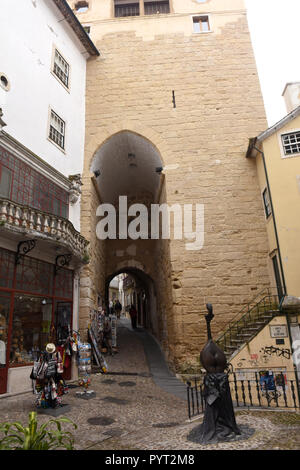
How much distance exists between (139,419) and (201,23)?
58.2 ft

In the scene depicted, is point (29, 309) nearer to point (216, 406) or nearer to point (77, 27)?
point (216, 406)

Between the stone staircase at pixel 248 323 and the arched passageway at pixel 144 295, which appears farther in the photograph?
the arched passageway at pixel 144 295

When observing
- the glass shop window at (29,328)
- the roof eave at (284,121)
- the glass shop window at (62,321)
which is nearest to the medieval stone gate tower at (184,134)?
the glass shop window at (62,321)

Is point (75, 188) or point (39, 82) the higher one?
point (39, 82)

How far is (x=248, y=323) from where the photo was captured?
11008 millimetres

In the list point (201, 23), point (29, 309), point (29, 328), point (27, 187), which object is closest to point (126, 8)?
point (201, 23)

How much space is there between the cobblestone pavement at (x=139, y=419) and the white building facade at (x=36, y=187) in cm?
170

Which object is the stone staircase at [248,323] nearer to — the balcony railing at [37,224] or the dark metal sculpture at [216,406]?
the dark metal sculpture at [216,406]

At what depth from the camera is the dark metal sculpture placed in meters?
4.71

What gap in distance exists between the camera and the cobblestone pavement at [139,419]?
15.1ft

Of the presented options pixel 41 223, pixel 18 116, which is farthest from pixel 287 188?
pixel 18 116

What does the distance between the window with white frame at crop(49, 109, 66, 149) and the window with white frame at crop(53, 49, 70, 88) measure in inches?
75.8

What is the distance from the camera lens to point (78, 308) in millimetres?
11711

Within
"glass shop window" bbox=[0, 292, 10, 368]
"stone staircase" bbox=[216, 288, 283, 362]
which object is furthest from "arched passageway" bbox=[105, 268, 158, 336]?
"glass shop window" bbox=[0, 292, 10, 368]
